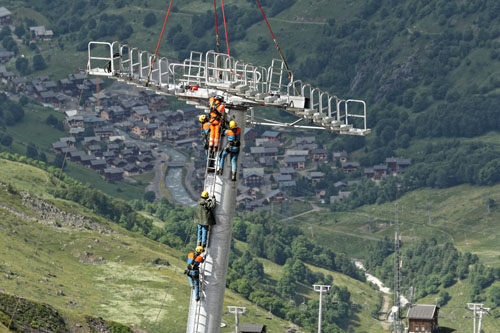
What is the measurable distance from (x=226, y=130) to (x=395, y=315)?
239 feet

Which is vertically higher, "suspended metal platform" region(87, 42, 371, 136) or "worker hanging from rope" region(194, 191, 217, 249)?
"suspended metal platform" region(87, 42, 371, 136)

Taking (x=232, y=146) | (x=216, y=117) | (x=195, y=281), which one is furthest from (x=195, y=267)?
(x=216, y=117)

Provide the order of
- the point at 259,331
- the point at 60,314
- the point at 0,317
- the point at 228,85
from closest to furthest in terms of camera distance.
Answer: the point at 228,85 < the point at 259,331 < the point at 0,317 < the point at 60,314

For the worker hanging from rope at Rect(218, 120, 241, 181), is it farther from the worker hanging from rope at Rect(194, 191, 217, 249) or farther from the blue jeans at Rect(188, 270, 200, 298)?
the blue jeans at Rect(188, 270, 200, 298)

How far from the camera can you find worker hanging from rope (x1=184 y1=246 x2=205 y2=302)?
72.1 m

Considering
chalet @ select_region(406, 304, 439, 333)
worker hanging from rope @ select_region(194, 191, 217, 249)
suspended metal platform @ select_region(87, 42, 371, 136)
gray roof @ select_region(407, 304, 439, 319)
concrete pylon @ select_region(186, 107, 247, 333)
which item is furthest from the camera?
gray roof @ select_region(407, 304, 439, 319)

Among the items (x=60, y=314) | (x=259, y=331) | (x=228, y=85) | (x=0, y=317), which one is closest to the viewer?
(x=228, y=85)

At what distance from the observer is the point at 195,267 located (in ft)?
237

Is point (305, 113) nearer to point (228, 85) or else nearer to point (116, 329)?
point (228, 85)

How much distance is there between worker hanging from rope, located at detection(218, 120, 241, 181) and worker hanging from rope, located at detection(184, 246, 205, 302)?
415 cm

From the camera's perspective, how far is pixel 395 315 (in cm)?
14125

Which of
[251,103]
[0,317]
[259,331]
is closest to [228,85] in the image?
[251,103]

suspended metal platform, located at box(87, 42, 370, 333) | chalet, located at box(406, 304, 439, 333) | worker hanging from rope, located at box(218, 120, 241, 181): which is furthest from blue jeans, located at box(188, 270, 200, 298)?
chalet, located at box(406, 304, 439, 333)

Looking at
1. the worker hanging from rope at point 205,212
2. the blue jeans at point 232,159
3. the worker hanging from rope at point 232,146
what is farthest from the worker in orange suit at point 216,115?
Answer: the worker hanging from rope at point 205,212
